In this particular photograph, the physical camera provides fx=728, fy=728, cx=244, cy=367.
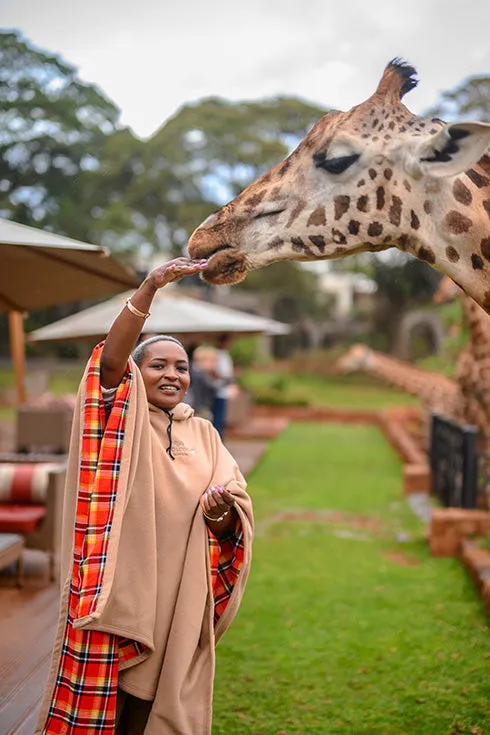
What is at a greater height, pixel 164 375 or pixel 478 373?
pixel 478 373

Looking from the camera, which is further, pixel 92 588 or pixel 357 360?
pixel 357 360

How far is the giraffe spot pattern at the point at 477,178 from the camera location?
238 cm

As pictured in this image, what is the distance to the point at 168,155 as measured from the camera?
22.9 m

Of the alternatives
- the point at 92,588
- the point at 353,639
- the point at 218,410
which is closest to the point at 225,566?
the point at 92,588

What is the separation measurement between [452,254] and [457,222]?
106mm

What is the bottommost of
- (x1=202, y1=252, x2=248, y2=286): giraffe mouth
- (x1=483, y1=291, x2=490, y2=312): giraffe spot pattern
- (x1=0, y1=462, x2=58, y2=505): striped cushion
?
(x1=0, y1=462, x2=58, y2=505): striped cushion

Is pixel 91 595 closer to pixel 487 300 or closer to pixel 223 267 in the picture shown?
pixel 223 267

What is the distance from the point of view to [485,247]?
7.67 ft

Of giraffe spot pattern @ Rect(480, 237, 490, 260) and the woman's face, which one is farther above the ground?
giraffe spot pattern @ Rect(480, 237, 490, 260)

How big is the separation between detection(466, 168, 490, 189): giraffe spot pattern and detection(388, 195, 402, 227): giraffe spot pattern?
0.79 feet

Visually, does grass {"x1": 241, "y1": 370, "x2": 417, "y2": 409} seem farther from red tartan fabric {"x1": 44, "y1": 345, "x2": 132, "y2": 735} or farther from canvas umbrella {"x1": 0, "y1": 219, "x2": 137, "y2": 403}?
red tartan fabric {"x1": 44, "y1": 345, "x2": 132, "y2": 735}

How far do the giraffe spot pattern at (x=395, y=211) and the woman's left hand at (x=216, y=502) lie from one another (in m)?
1.04

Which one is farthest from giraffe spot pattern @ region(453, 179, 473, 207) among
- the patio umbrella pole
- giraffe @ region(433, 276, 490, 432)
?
the patio umbrella pole

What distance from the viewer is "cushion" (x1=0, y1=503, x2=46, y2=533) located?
4738 mm
